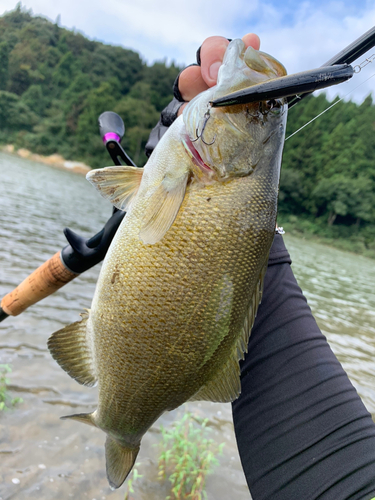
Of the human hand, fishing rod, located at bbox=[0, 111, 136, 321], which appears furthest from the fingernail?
fishing rod, located at bbox=[0, 111, 136, 321]

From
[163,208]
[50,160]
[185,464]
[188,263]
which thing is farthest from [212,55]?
[50,160]

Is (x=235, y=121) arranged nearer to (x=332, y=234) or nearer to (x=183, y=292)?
(x=183, y=292)

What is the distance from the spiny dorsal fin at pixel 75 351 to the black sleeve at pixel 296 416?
0.67m

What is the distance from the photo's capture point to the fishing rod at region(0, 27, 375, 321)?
103cm

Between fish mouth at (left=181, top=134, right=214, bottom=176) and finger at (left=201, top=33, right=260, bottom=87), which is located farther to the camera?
finger at (left=201, top=33, right=260, bottom=87)

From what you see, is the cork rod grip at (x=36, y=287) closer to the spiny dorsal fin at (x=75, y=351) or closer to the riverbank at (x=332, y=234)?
the spiny dorsal fin at (x=75, y=351)

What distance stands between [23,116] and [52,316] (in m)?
59.9

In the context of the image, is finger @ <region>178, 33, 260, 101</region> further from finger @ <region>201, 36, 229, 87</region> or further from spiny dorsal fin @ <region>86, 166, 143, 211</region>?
spiny dorsal fin @ <region>86, 166, 143, 211</region>

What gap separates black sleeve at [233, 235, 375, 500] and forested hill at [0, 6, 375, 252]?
4106 cm

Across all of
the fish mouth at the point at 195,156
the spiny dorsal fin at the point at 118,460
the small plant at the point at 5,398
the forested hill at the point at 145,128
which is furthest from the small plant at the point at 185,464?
the forested hill at the point at 145,128

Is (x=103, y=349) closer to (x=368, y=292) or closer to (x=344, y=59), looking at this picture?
(x=344, y=59)

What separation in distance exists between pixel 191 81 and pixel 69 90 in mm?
73381

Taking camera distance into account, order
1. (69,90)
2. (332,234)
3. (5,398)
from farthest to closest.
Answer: (69,90)
(332,234)
(5,398)

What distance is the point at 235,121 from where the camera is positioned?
4.48ft
